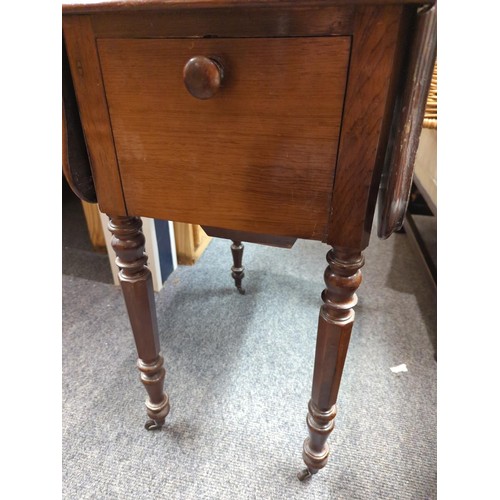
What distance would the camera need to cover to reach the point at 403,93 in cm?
46

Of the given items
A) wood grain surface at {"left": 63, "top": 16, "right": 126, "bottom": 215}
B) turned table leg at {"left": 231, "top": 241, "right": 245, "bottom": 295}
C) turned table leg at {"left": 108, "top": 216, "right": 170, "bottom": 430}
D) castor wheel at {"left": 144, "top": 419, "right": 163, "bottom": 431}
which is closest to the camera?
wood grain surface at {"left": 63, "top": 16, "right": 126, "bottom": 215}

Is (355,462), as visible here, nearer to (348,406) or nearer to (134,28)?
(348,406)

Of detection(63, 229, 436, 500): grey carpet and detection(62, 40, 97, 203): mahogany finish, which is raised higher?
detection(62, 40, 97, 203): mahogany finish

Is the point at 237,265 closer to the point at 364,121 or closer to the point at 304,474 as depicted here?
the point at 304,474

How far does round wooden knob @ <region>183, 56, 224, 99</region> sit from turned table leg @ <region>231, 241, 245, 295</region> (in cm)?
85

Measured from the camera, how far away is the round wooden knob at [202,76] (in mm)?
434

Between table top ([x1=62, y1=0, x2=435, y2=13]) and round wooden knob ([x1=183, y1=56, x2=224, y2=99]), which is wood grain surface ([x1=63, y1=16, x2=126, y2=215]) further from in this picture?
round wooden knob ([x1=183, y1=56, x2=224, y2=99])

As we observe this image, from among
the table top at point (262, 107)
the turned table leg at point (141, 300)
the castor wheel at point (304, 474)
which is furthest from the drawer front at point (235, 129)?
the castor wheel at point (304, 474)

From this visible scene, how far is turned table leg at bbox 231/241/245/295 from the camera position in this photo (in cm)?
130

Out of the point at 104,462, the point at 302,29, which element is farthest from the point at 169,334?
the point at 302,29

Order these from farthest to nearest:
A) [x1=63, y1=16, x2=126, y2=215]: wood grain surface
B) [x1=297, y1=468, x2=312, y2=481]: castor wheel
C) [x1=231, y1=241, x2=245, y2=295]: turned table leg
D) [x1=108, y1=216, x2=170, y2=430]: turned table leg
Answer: [x1=231, y1=241, x2=245, y2=295]: turned table leg, [x1=297, y1=468, x2=312, y2=481]: castor wheel, [x1=108, y1=216, x2=170, y2=430]: turned table leg, [x1=63, y1=16, x2=126, y2=215]: wood grain surface

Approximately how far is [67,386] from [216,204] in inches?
29.8

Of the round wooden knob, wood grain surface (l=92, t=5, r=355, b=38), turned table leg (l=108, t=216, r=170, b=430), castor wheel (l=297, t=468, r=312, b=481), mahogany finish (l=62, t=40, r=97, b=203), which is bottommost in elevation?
castor wheel (l=297, t=468, r=312, b=481)

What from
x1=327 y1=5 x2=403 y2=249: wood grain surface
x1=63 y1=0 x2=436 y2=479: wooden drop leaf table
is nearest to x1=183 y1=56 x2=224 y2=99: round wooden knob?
x1=63 y1=0 x2=436 y2=479: wooden drop leaf table
